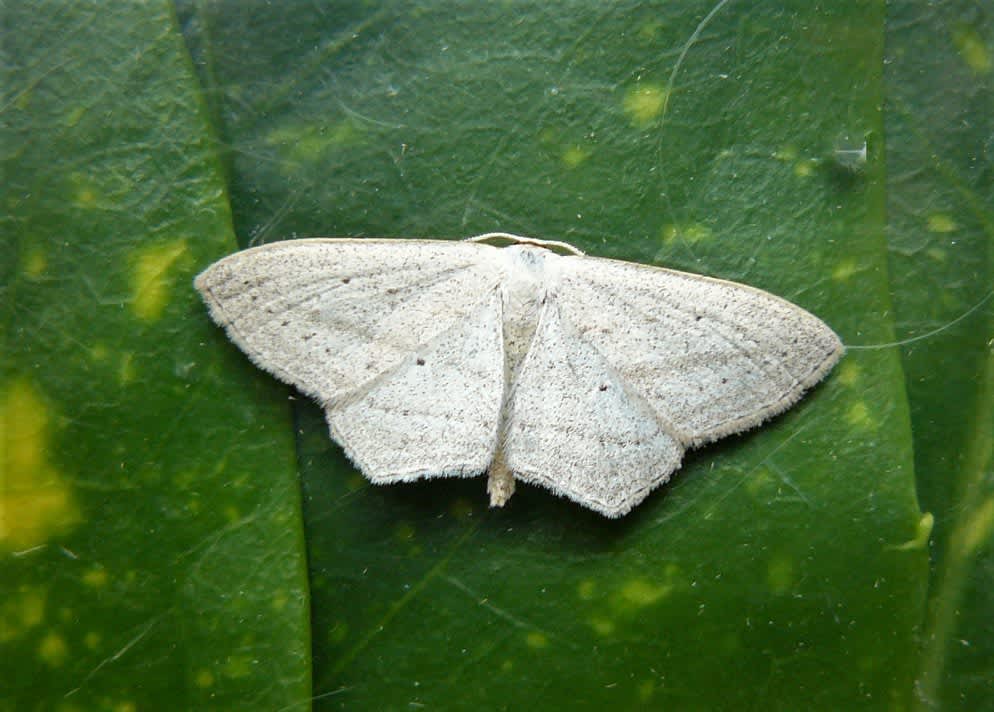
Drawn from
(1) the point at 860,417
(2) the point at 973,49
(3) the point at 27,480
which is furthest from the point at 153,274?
(2) the point at 973,49

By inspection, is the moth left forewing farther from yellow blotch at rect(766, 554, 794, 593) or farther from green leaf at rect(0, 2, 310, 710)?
green leaf at rect(0, 2, 310, 710)

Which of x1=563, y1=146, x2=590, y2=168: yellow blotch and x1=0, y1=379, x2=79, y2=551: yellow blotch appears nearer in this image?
x1=0, y1=379, x2=79, y2=551: yellow blotch

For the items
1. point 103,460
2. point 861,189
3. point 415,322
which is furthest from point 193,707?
point 861,189

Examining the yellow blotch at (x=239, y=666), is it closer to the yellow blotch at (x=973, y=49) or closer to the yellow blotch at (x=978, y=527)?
the yellow blotch at (x=978, y=527)

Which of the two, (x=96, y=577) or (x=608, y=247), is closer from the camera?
(x=96, y=577)

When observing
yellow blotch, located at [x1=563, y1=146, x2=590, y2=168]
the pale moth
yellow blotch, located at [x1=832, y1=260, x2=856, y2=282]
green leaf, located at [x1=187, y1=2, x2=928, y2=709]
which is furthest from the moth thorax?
yellow blotch, located at [x1=832, y1=260, x2=856, y2=282]

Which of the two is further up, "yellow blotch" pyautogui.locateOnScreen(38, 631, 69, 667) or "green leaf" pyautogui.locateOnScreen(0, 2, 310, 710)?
"green leaf" pyautogui.locateOnScreen(0, 2, 310, 710)

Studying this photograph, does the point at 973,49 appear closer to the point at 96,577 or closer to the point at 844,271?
the point at 844,271
